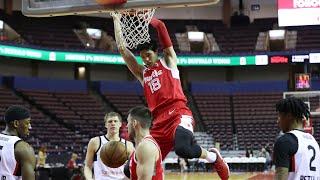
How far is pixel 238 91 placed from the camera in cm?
3406

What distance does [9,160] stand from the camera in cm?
481

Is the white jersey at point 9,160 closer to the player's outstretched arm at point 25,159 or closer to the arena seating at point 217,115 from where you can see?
the player's outstretched arm at point 25,159

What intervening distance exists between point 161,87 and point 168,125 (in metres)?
0.42

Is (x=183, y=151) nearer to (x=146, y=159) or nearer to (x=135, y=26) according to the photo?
(x=146, y=159)

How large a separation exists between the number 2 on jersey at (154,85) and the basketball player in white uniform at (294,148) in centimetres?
224

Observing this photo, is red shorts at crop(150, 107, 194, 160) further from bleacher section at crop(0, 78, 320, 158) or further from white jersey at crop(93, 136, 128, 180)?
bleacher section at crop(0, 78, 320, 158)

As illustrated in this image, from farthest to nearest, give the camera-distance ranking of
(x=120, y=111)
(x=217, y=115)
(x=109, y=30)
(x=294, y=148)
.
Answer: (x=109, y=30) < (x=217, y=115) < (x=120, y=111) < (x=294, y=148)

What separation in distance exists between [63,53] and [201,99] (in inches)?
338

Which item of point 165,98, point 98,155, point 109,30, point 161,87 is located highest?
point 109,30

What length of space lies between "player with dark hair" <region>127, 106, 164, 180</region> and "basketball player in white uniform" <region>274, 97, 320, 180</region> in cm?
121

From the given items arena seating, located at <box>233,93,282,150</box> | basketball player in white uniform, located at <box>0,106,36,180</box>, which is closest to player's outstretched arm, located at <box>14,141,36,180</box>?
basketball player in white uniform, located at <box>0,106,36,180</box>

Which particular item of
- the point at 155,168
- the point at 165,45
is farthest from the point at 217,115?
the point at 155,168

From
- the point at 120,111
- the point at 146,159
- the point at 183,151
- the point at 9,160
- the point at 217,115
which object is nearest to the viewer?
the point at 146,159

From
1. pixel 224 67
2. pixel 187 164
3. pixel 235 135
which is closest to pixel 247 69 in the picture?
pixel 224 67
